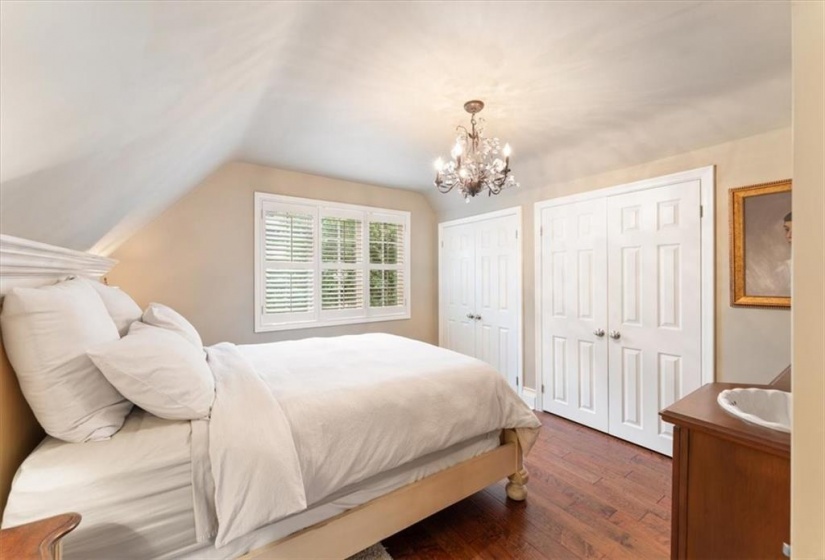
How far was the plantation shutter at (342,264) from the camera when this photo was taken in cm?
382

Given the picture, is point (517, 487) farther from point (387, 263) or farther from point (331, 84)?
point (387, 263)

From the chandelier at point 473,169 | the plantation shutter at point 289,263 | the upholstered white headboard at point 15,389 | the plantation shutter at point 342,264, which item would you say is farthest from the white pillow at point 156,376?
the plantation shutter at point 342,264

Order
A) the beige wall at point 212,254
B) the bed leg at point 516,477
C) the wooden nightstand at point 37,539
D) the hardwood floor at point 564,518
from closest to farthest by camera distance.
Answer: the wooden nightstand at point 37,539 → the hardwood floor at point 564,518 → the bed leg at point 516,477 → the beige wall at point 212,254

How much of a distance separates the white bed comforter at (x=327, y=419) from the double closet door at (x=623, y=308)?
53.0 inches

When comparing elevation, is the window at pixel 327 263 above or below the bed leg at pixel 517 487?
above

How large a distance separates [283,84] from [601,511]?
120 inches

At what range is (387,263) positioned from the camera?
430cm

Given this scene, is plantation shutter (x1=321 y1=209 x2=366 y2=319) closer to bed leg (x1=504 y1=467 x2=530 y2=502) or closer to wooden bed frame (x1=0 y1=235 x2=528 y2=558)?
wooden bed frame (x1=0 y1=235 x2=528 y2=558)

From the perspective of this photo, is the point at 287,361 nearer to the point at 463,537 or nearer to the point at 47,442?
the point at 47,442

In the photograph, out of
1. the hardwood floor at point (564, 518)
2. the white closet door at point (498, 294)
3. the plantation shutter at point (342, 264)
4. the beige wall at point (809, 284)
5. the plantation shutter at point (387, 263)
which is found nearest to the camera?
the beige wall at point (809, 284)

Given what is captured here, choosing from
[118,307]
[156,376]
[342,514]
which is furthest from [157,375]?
[342,514]

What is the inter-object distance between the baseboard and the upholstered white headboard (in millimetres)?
3505

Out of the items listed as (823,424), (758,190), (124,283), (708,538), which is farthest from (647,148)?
(124,283)

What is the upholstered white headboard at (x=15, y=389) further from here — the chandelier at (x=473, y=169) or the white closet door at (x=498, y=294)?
the white closet door at (x=498, y=294)
